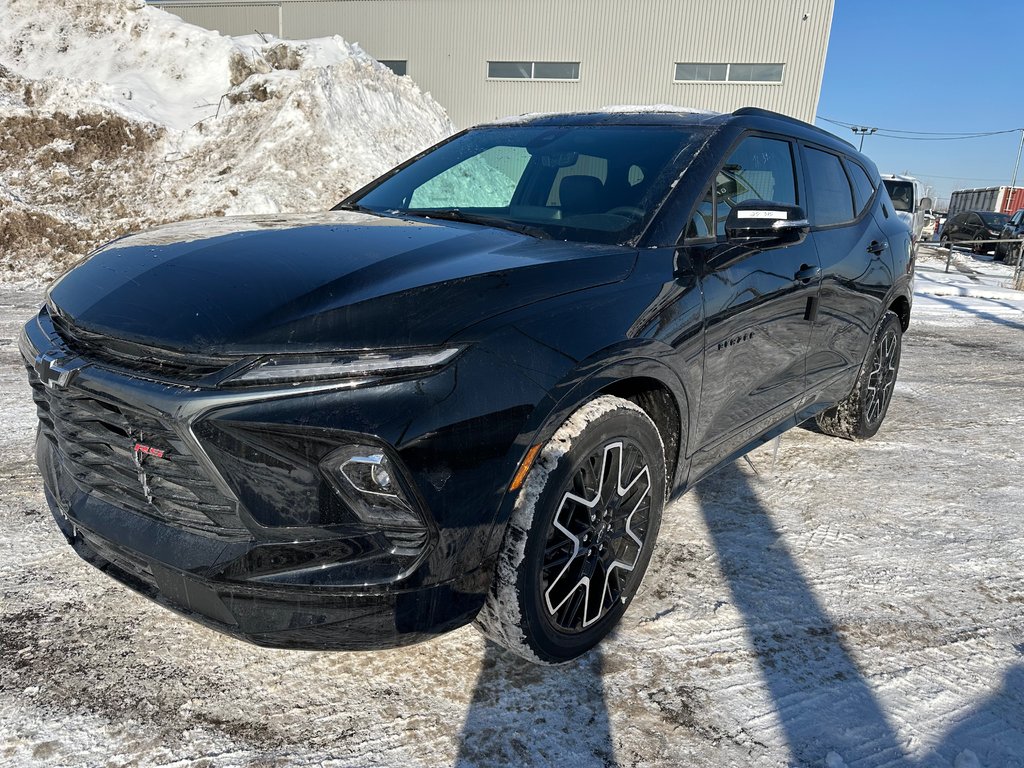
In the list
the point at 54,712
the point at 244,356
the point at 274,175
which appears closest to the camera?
the point at 244,356

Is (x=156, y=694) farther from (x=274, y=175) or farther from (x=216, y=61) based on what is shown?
(x=216, y=61)

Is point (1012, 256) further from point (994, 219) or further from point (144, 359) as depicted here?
point (144, 359)

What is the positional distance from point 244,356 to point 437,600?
2.53 feet

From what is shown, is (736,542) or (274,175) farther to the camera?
(274,175)

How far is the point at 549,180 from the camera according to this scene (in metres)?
3.15

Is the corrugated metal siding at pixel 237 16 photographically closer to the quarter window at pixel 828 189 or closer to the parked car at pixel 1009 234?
the parked car at pixel 1009 234

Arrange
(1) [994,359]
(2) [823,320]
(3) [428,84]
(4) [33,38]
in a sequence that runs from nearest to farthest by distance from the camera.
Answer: (2) [823,320], (1) [994,359], (4) [33,38], (3) [428,84]

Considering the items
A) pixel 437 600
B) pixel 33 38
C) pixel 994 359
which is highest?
pixel 33 38

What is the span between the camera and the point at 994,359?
297 inches

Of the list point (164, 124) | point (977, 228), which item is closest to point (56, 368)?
point (164, 124)

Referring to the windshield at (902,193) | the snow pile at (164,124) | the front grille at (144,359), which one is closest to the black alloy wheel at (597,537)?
the front grille at (144,359)

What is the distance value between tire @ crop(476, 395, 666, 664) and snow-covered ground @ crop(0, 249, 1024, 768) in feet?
0.60

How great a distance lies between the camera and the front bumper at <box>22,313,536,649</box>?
5.57 feet

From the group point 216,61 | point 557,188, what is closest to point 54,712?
point 557,188
